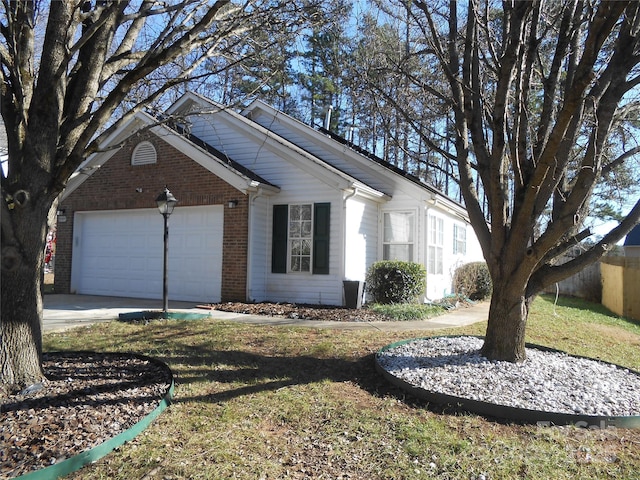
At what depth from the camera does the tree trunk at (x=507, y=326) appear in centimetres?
553

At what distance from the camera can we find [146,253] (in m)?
12.7

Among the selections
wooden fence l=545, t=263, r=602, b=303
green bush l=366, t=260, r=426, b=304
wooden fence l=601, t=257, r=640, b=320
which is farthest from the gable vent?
wooden fence l=545, t=263, r=602, b=303

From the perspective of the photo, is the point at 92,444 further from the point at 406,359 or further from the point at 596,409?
the point at 596,409

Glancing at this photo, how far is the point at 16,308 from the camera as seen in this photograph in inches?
168

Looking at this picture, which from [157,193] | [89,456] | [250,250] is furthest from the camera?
[157,193]

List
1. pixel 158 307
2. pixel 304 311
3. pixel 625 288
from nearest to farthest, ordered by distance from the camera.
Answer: pixel 304 311 → pixel 158 307 → pixel 625 288

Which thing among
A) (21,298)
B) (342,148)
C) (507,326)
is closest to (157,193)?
(342,148)

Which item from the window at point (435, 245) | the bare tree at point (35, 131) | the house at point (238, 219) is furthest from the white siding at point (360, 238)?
the bare tree at point (35, 131)

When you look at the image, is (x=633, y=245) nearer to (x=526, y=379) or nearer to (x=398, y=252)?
(x=398, y=252)

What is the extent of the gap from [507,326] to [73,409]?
15.2 ft

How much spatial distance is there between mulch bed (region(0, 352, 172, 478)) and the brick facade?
5988 mm

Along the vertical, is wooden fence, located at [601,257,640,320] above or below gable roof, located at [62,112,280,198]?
below

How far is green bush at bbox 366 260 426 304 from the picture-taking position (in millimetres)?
11117

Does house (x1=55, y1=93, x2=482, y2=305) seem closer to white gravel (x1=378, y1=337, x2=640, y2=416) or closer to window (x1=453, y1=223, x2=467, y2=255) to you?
window (x1=453, y1=223, x2=467, y2=255)
